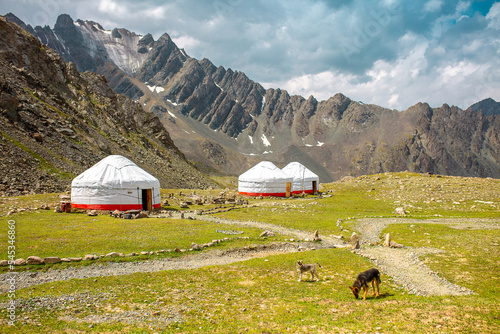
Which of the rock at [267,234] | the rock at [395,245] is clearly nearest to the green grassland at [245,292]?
the rock at [267,234]

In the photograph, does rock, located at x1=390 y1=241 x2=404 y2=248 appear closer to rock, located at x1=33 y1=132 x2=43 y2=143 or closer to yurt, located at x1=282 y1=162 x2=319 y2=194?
yurt, located at x1=282 y1=162 x2=319 y2=194

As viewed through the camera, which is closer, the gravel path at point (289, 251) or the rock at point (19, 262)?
the gravel path at point (289, 251)

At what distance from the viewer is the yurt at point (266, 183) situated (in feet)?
163

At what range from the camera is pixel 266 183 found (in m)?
49.6

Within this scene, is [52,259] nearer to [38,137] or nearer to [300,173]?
[38,137]

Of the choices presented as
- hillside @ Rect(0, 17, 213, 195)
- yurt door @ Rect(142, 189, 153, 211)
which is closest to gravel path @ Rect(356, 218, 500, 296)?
yurt door @ Rect(142, 189, 153, 211)

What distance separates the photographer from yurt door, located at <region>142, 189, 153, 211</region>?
32.6 metres

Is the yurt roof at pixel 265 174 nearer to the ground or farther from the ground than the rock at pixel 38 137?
nearer to the ground

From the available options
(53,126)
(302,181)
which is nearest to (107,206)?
(53,126)

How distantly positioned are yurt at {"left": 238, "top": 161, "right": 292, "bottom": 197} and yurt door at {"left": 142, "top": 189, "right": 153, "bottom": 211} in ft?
67.0

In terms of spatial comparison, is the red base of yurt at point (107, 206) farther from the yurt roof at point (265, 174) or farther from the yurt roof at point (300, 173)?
the yurt roof at point (300, 173)

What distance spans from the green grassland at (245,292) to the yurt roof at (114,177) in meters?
7.18

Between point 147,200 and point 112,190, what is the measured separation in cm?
381

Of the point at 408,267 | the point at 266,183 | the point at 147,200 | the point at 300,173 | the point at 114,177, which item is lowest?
the point at 408,267
